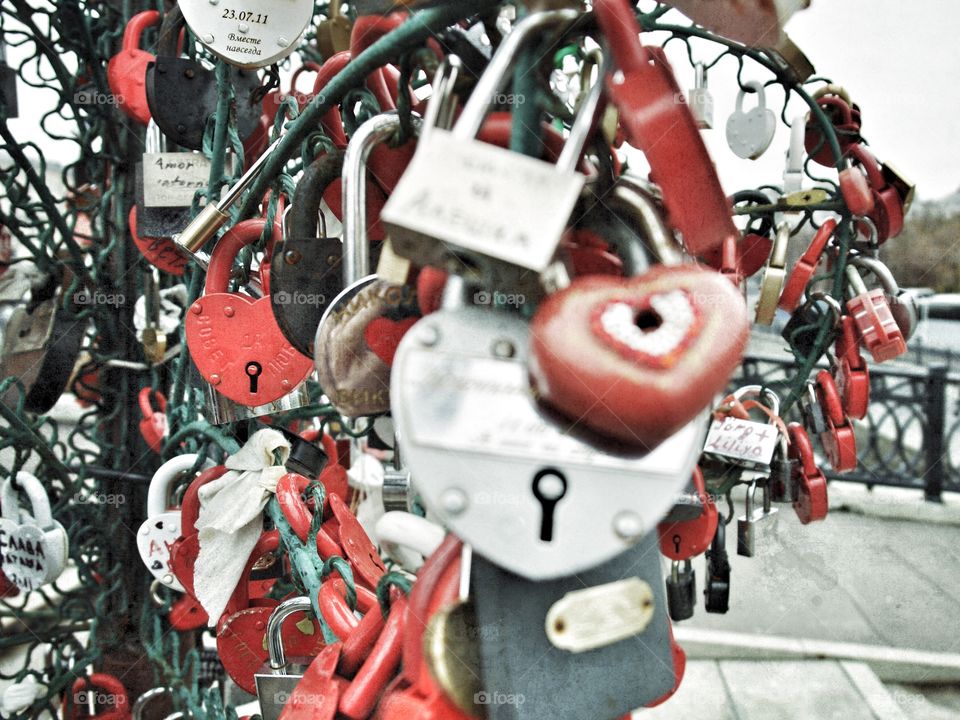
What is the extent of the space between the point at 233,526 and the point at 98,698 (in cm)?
89

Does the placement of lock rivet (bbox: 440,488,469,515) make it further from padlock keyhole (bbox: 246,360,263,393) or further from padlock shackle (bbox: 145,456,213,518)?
padlock shackle (bbox: 145,456,213,518)

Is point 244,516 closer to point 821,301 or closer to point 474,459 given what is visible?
point 474,459

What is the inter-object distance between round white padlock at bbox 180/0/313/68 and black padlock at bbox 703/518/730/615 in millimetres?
996

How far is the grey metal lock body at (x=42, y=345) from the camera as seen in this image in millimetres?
1449

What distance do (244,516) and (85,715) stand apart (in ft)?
2.95

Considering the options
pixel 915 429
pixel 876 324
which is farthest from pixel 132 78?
pixel 915 429

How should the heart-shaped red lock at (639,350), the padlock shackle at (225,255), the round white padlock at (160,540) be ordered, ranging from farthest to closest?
the round white padlock at (160,540), the padlock shackle at (225,255), the heart-shaped red lock at (639,350)

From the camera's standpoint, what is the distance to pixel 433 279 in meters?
0.34

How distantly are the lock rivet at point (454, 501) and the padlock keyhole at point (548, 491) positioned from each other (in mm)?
28

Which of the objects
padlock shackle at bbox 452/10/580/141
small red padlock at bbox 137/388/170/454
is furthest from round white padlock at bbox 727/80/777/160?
small red padlock at bbox 137/388/170/454

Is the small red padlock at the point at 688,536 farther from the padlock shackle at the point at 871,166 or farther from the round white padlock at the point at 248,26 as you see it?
the round white padlock at the point at 248,26

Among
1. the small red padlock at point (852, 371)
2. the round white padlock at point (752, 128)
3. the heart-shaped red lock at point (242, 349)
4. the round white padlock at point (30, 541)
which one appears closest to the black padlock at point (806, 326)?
the small red padlock at point (852, 371)

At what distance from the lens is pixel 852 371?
1085 millimetres

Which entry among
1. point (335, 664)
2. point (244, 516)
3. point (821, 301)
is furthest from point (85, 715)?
point (821, 301)
